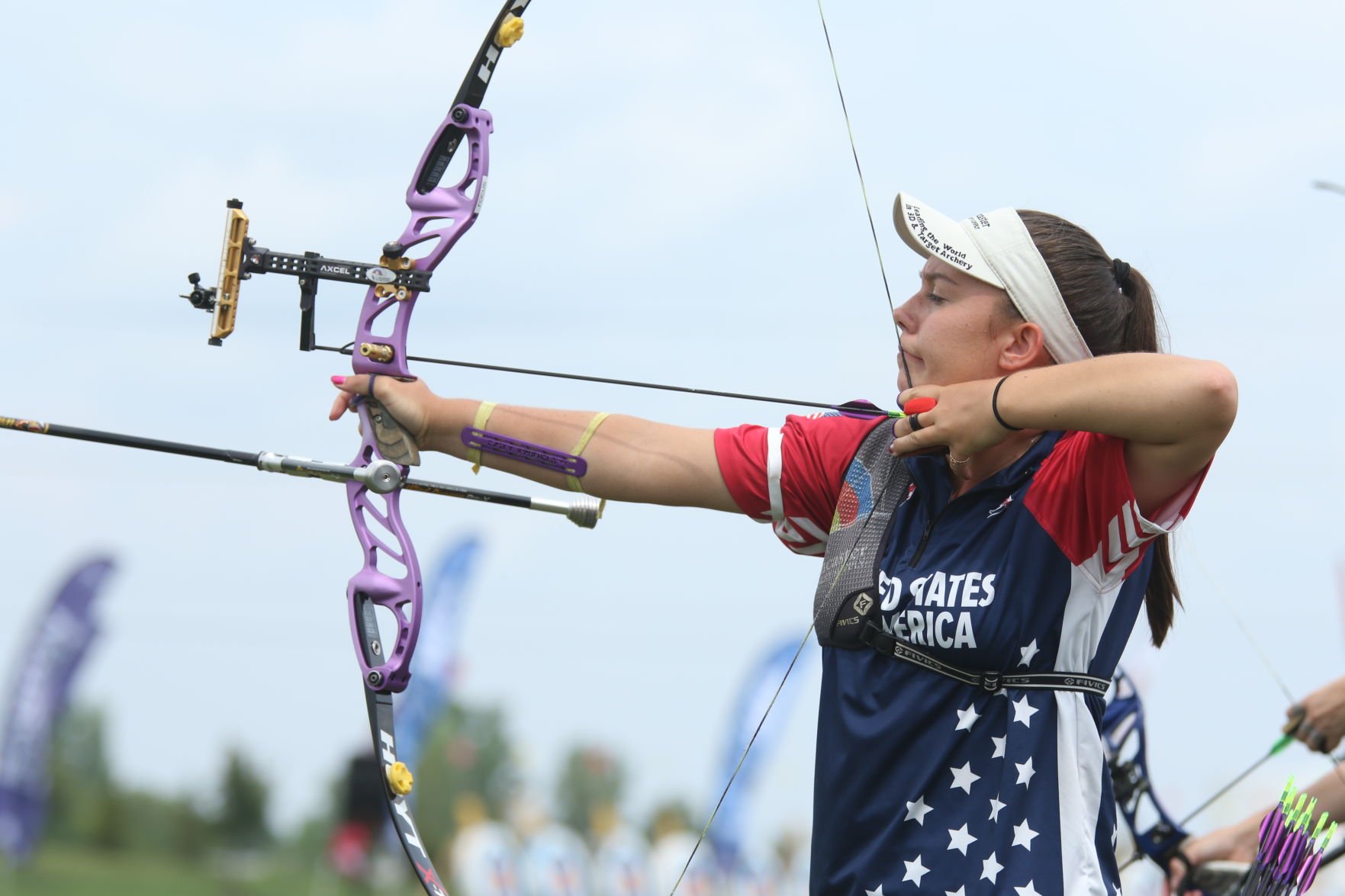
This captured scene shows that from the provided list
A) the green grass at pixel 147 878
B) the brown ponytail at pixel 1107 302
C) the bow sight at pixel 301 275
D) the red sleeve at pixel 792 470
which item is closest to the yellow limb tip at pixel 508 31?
the bow sight at pixel 301 275

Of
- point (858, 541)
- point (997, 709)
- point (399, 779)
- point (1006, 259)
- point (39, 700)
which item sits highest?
point (1006, 259)

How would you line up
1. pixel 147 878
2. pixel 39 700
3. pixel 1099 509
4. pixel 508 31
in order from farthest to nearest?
pixel 147 878
pixel 39 700
pixel 508 31
pixel 1099 509

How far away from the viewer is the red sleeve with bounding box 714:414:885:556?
79.2 inches

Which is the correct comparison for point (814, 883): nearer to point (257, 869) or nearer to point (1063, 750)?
point (1063, 750)

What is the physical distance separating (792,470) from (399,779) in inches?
27.1

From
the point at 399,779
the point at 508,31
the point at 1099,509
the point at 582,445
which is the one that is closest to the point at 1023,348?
the point at 1099,509

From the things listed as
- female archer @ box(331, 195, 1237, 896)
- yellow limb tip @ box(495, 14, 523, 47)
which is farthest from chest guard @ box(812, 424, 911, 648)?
yellow limb tip @ box(495, 14, 523, 47)

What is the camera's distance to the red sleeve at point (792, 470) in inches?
79.2

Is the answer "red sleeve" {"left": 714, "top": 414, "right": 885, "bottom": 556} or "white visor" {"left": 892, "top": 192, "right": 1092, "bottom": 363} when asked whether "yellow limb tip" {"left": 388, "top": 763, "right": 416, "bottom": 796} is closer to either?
"red sleeve" {"left": 714, "top": 414, "right": 885, "bottom": 556}

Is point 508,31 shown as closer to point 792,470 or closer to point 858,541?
point 792,470

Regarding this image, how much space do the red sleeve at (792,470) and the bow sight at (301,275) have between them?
0.52 m

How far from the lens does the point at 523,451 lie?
2.09 m

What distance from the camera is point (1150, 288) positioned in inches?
80.0

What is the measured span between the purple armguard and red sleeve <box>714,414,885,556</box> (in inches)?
8.0
